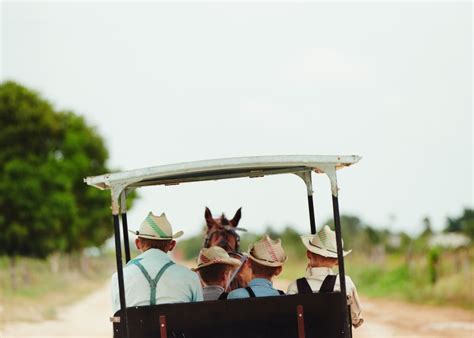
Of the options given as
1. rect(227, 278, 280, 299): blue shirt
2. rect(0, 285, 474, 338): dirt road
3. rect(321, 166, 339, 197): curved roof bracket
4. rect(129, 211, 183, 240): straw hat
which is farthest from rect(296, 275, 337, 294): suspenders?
rect(0, 285, 474, 338): dirt road

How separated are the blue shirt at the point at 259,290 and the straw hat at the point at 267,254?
0.12 meters

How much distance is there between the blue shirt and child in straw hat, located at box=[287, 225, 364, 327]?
131 mm

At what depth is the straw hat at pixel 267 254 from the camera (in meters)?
5.96

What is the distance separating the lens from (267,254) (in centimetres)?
599

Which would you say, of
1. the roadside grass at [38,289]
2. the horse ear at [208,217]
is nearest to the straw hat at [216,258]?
the horse ear at [208,217]

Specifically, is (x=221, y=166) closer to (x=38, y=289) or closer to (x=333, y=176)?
(x=333, y=176)

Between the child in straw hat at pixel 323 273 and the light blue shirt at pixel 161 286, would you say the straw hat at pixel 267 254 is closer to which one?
the child in straw hat at pixel 323 273

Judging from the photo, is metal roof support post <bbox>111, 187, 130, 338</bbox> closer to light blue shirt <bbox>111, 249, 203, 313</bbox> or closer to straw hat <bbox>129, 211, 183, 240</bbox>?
light blue shirt <bbox>111, 249, 203, 313</bbox>

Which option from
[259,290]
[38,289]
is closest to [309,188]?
[259,290]

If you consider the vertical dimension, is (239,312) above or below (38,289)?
above

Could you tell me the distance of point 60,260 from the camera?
1818 inches

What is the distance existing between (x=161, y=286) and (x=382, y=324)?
1301cm

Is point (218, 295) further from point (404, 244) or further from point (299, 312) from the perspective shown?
point (404, 244)

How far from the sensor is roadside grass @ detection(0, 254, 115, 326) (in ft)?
79.7
